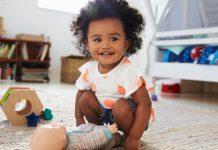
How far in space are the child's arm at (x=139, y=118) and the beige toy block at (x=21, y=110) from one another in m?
0.40

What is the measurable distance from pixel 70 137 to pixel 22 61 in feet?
8.53

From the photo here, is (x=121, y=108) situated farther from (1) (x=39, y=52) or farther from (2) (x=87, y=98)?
(1) (x=39, y=52)

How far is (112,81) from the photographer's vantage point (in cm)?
→ 72

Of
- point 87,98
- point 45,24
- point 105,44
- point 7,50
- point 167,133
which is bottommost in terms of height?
point 167,133

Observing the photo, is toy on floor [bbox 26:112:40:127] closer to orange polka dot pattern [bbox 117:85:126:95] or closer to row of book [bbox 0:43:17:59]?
orange polka dot pattern [bbox 117:85:126:95]

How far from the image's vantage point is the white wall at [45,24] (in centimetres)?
314

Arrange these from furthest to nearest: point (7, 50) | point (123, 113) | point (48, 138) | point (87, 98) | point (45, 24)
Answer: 1. point (45, 24)
2. point (7, 50)
3. point (87, 98)
4. point (123, 113)
5. point (48, 138)

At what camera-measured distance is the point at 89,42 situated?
73cm

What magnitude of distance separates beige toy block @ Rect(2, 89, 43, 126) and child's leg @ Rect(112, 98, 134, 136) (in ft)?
1.17

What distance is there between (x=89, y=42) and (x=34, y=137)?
27 centimetres

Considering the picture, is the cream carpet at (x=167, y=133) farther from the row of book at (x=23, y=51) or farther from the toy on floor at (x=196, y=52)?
the row of book at (x=23, y=51)

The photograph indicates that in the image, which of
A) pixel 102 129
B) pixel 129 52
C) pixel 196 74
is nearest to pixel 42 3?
pixel 196 74

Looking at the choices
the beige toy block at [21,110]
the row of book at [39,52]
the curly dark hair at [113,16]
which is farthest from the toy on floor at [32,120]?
the row of book at [39,52]

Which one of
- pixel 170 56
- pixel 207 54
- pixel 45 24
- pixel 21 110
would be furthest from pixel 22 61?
pixel 21 110
